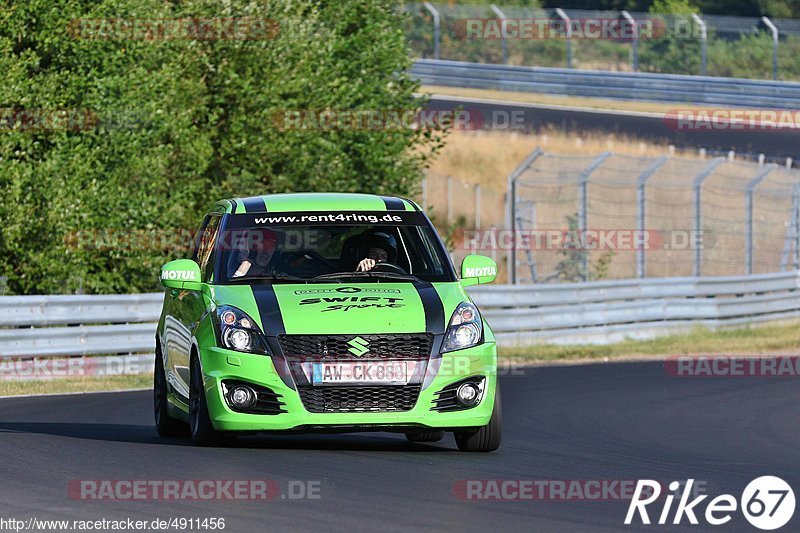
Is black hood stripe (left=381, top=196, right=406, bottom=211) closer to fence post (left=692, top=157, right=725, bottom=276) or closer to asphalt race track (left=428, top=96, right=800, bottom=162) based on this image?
fence post (left=692, top=157, right=725, bottom=276)

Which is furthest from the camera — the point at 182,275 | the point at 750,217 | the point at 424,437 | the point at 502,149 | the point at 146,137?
the point at 502,149

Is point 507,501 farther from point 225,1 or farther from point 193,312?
point 225,1

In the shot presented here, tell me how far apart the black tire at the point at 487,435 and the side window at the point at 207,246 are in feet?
6.69

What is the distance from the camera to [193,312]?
426 inches

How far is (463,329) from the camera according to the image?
10.2 metres

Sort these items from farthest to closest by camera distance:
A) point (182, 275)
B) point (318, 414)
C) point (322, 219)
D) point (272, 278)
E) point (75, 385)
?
point (75, 385), point (322, 219), point (182, 275), point (272, 278), point (318, 414)

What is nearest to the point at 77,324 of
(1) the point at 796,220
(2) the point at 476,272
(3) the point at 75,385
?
(3) the point at 75,385

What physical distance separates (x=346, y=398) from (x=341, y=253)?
1510 mm

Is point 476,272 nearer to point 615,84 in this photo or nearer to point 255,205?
point 255,205

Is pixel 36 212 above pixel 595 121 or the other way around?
above

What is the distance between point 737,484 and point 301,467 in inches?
97.3

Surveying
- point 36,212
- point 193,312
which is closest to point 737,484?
point 193,312

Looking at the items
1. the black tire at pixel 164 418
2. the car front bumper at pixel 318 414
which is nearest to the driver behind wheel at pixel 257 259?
the car front bumper at pixel 318 414

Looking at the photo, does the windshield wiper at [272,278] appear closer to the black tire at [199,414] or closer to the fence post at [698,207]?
the black tire at [199,414]
